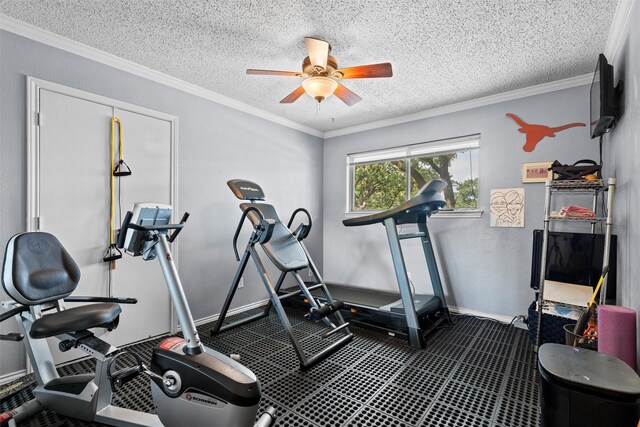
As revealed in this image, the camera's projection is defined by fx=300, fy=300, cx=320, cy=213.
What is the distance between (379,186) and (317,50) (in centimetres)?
263

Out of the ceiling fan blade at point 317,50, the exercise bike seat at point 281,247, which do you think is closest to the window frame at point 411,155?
the exercise bike seat at point 281,247

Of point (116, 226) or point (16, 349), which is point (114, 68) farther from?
point (16, 349)

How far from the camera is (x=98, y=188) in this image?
8.36 feet

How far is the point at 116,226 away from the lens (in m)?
2.63

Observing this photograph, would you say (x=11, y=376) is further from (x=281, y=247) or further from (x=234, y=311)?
(x=281, y=247)

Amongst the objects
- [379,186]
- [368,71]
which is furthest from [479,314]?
[368,71]

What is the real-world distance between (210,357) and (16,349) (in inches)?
70.2

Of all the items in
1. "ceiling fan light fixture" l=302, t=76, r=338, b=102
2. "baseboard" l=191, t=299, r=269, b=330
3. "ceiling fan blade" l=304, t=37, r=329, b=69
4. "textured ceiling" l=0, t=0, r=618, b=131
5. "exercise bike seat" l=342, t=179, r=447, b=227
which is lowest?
"baseboard" l=191, t=299, r=269, b=330

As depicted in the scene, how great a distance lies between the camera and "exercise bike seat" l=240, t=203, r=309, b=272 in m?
2.77

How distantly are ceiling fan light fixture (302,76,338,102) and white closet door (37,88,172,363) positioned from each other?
158 centimetres

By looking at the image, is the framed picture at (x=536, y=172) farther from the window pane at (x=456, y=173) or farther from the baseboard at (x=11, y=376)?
the baseboard at (x=11, y=376)

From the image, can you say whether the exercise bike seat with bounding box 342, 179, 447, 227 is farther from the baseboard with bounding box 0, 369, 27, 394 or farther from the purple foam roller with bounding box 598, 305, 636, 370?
the baseboard with bounding box 0, 369, 27, 394

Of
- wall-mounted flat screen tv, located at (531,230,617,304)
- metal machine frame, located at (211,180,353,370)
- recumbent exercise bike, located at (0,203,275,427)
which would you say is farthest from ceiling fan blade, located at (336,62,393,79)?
wall-mounted flat screen tv, located at (531,230,617,304)

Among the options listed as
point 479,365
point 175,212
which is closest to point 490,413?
point 479,365
